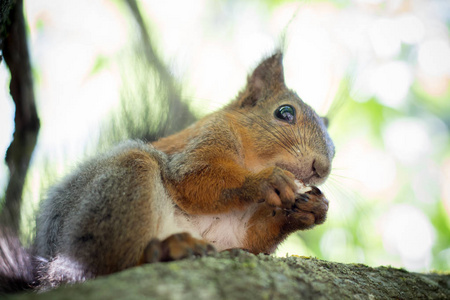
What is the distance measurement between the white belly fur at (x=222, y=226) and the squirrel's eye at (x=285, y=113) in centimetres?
58

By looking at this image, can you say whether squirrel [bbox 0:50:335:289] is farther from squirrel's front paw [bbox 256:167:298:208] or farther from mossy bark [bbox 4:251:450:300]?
mossy bark [bbox 4:251:450:300]

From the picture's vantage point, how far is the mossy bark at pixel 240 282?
89cm

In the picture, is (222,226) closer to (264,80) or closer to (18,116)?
(264,80)

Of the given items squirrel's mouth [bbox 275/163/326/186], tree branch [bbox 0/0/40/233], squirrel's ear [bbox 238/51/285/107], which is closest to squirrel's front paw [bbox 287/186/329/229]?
squirrel's mouth [bbox 275/163/326/186]

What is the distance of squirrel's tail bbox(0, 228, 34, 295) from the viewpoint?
1634mm

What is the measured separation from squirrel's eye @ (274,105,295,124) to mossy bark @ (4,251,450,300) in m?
0.85

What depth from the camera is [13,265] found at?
5.50ft

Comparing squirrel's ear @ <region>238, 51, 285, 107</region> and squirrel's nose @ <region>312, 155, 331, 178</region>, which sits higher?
squirrel's ear @ <region>238, 51, 285, 107</region>

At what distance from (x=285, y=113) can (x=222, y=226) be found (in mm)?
782

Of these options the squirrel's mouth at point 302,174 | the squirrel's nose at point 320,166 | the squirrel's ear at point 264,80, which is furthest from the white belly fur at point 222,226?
the squirrel's ear at point 264,80

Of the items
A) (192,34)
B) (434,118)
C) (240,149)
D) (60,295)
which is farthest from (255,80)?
(434,118)

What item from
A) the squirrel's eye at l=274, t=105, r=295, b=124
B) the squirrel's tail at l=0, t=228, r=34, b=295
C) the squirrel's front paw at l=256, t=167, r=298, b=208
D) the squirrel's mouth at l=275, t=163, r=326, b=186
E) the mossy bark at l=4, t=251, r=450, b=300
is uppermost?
the squirrel's eye at l=274, t=105, r=295, b=124

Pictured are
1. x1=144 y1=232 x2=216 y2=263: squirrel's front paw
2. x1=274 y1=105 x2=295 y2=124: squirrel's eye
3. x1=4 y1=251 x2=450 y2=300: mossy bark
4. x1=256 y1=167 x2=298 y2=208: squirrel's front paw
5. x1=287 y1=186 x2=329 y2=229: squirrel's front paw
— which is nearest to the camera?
x1=4 y1=251 x2=450 y2=300: mossy bark

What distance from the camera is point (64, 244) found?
147cm
